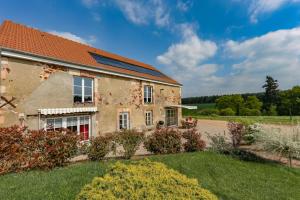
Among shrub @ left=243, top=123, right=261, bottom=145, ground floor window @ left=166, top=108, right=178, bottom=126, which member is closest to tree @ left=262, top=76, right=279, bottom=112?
ground floor window @ left=166, top=108, right=178, bottom=126

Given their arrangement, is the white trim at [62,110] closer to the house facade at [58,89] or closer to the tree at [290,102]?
the house facade at [58,89]

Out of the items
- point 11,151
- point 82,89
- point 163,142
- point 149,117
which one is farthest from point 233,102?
point 11,151

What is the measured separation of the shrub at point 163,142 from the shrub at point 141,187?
603 centimetres

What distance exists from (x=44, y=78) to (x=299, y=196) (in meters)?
12.6

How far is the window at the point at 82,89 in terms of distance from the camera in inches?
499

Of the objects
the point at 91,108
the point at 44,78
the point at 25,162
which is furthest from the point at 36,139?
the point at 91,108

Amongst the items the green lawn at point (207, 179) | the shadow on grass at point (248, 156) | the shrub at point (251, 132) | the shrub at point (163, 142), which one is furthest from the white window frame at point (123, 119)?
the shrub at point (251, 132)

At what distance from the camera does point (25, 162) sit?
6363mm

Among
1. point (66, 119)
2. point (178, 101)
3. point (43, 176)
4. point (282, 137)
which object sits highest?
point (178, 101)

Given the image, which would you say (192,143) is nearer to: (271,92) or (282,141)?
(282,141)

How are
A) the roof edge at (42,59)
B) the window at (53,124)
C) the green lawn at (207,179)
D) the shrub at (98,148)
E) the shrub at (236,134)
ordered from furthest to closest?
1. the window at (53,124)
2. the shrub at (236,134)
3. the roof edge at (42,59)
4. the shrub at (98,148)
5. the green lawn at (207,179)

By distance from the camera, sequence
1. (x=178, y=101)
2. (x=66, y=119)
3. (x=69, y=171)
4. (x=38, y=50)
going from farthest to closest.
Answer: (x=178, y=101), (x=66, y=119), (x=38, y=50), (x=69, y=171)

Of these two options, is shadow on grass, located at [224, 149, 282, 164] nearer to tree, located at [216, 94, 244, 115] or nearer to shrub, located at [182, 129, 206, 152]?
shrub, located at [182, 129, 206, 152]

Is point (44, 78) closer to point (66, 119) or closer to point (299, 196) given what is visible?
point (66, 119)
